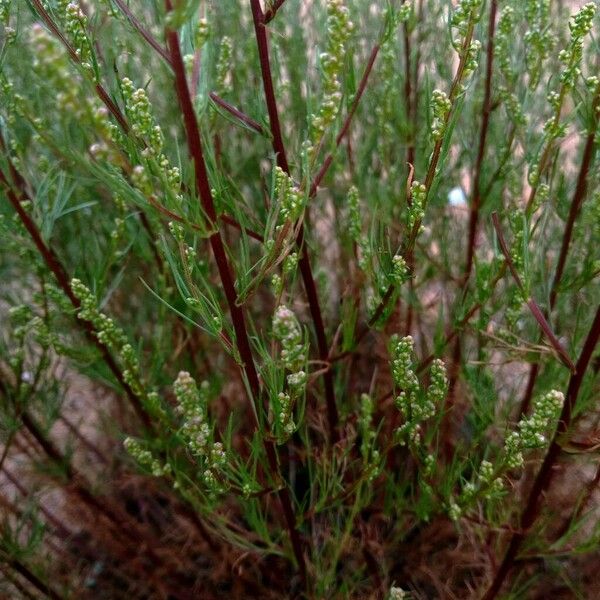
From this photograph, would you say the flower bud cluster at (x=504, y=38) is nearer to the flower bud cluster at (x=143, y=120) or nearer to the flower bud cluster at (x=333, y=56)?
the flower bud cluster at (x=333, y=56)

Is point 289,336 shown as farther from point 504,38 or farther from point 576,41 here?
point 504,38

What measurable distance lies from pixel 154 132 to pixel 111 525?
3.56ft

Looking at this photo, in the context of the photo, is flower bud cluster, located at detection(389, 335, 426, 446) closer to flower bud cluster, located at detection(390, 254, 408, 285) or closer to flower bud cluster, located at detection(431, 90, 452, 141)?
flower bud cluster, located at detection(390, 254, 408, 285)

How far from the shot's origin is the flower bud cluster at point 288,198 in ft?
2.43

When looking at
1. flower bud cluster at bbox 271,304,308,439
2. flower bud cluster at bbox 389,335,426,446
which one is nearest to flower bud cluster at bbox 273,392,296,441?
flower bud cluster at bbox 271,304,308,439

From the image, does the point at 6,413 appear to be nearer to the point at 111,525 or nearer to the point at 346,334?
the point at 111,525

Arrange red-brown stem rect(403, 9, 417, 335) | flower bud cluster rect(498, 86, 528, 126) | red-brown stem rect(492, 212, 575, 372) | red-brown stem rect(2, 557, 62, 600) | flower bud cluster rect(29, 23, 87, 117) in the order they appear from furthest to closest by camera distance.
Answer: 1. red-brown stem rect(403, 9, 417, 335)
2. red-brown stem rect(2, 557, 62, 600)
3. flower bud cluster rect(498, 86, 528, 126)
4. red-brown stem rect(492, 212, 575, 372)
5. flower bud cluster rect(29, 23, 87, 117)

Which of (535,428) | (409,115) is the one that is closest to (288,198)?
(535,428)

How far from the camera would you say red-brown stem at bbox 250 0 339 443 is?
2.71 feet

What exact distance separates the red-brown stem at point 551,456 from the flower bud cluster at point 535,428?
0.05 metres

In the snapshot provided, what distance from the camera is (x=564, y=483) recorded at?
1537 millimetres

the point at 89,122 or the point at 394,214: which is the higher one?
the point at 89,122

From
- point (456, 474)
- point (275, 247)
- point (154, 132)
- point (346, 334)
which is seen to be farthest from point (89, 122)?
point (456, 474)

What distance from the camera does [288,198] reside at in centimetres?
75
